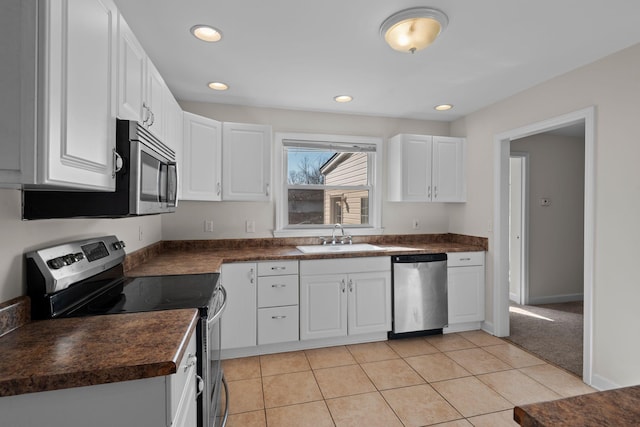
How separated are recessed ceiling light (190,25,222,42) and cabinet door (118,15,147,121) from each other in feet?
1.41

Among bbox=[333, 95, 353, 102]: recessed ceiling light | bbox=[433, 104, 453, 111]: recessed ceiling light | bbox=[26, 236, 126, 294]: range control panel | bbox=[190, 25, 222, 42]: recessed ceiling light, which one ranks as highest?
bbox=[433, 104, 453, 111]: recessed ceiling light

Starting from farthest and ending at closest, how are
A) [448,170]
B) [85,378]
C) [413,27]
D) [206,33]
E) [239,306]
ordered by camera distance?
[448,170] < [239,306] < [206,33] < [413,27] < [85,378]

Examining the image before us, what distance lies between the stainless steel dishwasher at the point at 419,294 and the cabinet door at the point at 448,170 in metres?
→ 0.80

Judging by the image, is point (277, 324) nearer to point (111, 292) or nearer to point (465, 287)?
point (111, 292)

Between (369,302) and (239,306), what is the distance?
1.21m

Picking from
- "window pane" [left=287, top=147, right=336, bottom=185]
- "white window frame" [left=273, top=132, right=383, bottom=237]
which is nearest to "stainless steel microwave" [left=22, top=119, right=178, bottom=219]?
"white window frame" [left=273, top=132, right=383, bottom=237]

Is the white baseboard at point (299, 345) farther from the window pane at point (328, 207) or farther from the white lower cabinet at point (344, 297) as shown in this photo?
the window pane at point (328, 207)

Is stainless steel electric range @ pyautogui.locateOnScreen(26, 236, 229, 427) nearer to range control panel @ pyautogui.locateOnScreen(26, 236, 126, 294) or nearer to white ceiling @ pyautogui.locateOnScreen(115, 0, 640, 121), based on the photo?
range control panel @ pyautogui.locateOnScreen(26, 236, 126, 294)

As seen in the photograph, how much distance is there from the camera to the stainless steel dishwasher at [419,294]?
3.02 metres

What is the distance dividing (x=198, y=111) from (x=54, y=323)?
242 cm

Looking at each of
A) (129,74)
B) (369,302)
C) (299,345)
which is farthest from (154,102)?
(369,302)

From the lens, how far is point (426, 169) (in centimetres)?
348

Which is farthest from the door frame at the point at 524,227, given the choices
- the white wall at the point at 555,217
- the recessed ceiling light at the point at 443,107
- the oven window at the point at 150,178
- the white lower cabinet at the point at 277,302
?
the oven window at the point at 150,178

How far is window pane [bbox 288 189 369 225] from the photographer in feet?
11.4
